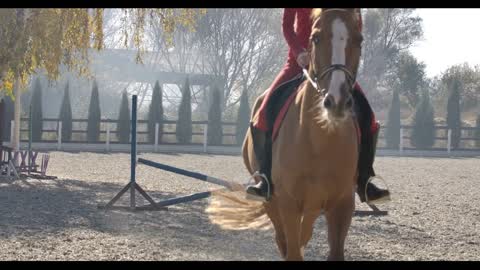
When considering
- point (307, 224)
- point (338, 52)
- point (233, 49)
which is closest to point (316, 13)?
point (338, 52)

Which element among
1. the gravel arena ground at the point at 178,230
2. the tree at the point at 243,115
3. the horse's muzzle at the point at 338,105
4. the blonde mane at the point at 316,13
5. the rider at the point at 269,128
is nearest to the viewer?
the horse's muzzle at the point at 338,105

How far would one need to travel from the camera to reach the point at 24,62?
46.2 ft

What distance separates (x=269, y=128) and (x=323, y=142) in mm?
739

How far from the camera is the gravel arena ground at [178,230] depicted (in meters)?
6.97

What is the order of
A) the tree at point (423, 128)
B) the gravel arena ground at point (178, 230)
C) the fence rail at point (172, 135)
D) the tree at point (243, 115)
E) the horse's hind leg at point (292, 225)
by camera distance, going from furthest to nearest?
1. the tree at point (423, 128)
2. the tree at point (243, 115)
3. the fence rail at point (172, 135)
4. the gravel arena ground at point (178, 230)
5. the horse's hind leg at point (292, 225)

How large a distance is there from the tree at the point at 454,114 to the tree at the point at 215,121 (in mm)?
12104

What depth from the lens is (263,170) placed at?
481cm

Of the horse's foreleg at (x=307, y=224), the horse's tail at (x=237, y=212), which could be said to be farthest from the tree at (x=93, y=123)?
the horse's foreleg at (x=307, y=224)

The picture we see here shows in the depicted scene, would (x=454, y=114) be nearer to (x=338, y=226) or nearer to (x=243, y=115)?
(x=243, y=115)

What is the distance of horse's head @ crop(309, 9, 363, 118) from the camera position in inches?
148

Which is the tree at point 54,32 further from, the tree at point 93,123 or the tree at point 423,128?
the tree at point 423,128

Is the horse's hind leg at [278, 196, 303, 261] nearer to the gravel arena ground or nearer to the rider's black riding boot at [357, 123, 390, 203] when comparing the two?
the rider's black riding boot at [357, 123, 390, 203]

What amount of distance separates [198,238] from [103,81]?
3882 centimetres

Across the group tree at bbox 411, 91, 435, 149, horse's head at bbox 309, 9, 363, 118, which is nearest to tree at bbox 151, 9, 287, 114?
tree at bbox 411, 91, 435, 149
